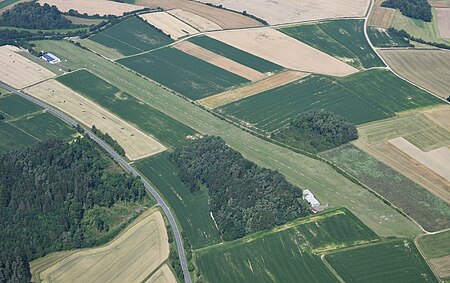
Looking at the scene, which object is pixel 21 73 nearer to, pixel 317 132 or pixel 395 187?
pixel 317 132

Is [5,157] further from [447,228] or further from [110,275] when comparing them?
[447,228]

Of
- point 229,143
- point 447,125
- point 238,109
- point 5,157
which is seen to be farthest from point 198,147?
point 447,125

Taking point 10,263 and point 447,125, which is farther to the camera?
point 447,125

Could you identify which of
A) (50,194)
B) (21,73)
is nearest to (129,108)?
(21,73)

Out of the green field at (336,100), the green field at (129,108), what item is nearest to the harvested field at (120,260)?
the green field at (129,108)

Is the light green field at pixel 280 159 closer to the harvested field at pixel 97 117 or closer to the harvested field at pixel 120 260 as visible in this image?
the harvested field at pixel 97 117
